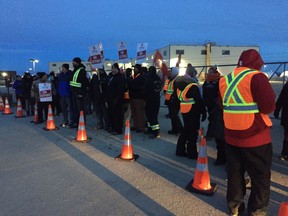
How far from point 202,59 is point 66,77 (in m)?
43.0

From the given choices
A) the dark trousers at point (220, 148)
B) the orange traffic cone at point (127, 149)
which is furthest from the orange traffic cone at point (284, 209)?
the orange traffic cone at point (127, 149)

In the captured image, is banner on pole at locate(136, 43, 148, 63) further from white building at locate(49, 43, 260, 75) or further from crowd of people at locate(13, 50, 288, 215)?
white building at locate(49, 43, 260, 75)

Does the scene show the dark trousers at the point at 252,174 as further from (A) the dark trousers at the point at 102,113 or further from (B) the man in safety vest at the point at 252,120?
(A) the dark trousers at the point at 102,113

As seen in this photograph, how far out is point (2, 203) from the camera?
4281mm

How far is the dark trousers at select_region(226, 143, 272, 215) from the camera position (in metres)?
3.41

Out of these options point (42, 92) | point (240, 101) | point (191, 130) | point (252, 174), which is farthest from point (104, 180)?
point (42, 92)

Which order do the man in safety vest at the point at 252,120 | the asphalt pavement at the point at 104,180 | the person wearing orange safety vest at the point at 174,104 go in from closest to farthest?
the man in safety vest at the point at 252,120, the asphalt pavement at the point at 104,180, the person wearing orange safety vest at the point at 174,104

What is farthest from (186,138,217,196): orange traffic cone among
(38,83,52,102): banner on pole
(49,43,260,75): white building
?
(49,43,260,75): white building

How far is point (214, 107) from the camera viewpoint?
22.1 ft

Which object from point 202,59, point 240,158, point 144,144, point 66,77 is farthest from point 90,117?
point 202,59

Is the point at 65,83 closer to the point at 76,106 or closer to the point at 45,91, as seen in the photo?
the point at 76,106

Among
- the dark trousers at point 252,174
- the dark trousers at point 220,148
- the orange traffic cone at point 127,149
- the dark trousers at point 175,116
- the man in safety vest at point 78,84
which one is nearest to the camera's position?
the dark trousers at point 252,174

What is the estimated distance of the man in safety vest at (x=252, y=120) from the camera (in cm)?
330

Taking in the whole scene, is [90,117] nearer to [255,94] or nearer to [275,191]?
[275,191]
